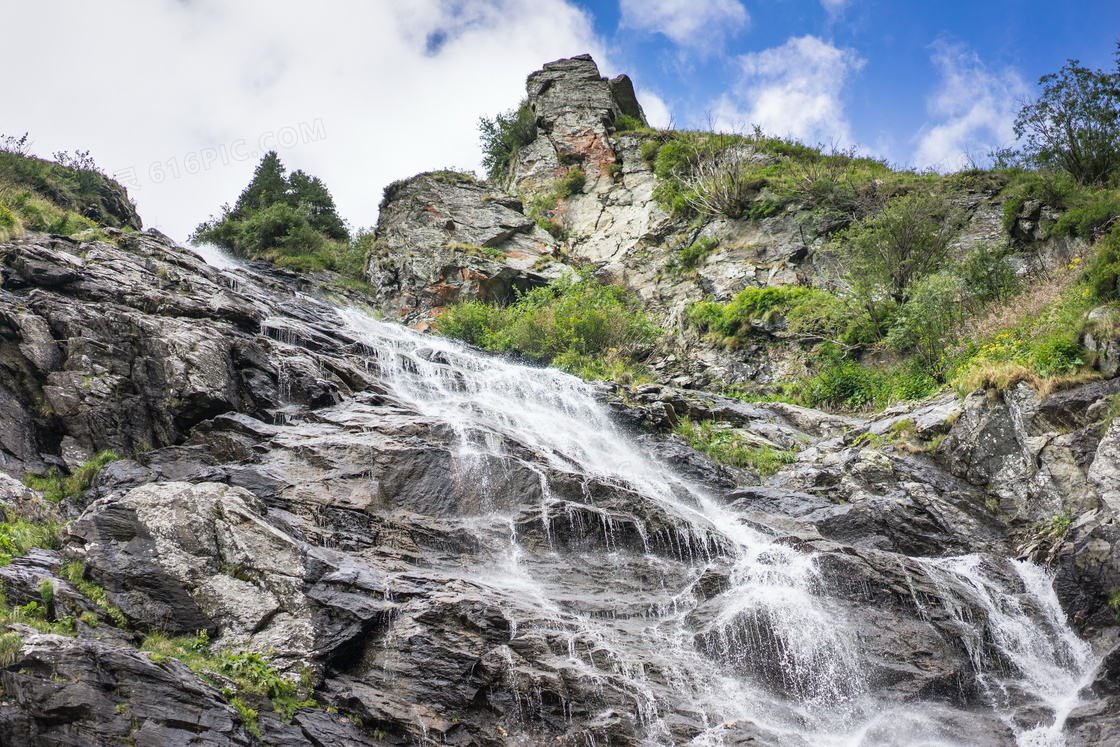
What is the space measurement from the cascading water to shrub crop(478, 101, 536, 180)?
25.4 metres

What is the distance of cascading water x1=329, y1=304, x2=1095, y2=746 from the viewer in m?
7.02

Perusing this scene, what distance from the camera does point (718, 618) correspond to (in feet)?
26.9

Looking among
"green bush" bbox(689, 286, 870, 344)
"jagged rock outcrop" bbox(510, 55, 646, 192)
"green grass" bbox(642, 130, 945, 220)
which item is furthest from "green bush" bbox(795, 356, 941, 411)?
"jagged rock outcrop" bbox(510, 55, 646, 192)

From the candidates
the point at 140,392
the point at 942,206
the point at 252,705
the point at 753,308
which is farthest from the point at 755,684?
the point at 942,206

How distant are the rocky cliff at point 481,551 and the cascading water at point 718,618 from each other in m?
0.04

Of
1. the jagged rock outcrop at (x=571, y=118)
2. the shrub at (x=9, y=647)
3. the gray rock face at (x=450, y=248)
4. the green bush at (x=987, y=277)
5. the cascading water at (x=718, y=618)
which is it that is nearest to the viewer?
the shrub at (x=9, y=647)

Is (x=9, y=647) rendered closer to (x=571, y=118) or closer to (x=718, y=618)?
(x=718, y=618)

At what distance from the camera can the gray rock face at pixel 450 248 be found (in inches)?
974

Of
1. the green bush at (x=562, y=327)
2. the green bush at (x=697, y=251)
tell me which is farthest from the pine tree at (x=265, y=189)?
the green bush at (x=697, y=251)

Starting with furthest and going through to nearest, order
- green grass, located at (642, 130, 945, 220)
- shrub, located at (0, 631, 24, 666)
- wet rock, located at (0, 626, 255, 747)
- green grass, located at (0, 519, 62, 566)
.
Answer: green grass, located at (642, 130, 945, 220)
green grass, located at (0, 519, 62, 566)
shrub, located at (0, 631, 24, 666)
wet rock, located at (0, 626, 255, 747)

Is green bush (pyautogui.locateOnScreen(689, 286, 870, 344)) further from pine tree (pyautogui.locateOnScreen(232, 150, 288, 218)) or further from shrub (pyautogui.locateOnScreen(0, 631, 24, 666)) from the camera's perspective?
pine tree (pyautogui.locateOnScreen(232, 150, 288, 218))

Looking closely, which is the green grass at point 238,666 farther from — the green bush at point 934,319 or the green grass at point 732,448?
the green bush at point 934,319

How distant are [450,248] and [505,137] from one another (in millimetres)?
12284

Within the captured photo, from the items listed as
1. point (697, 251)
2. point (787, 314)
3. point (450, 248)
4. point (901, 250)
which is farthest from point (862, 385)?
point (450, 248)
